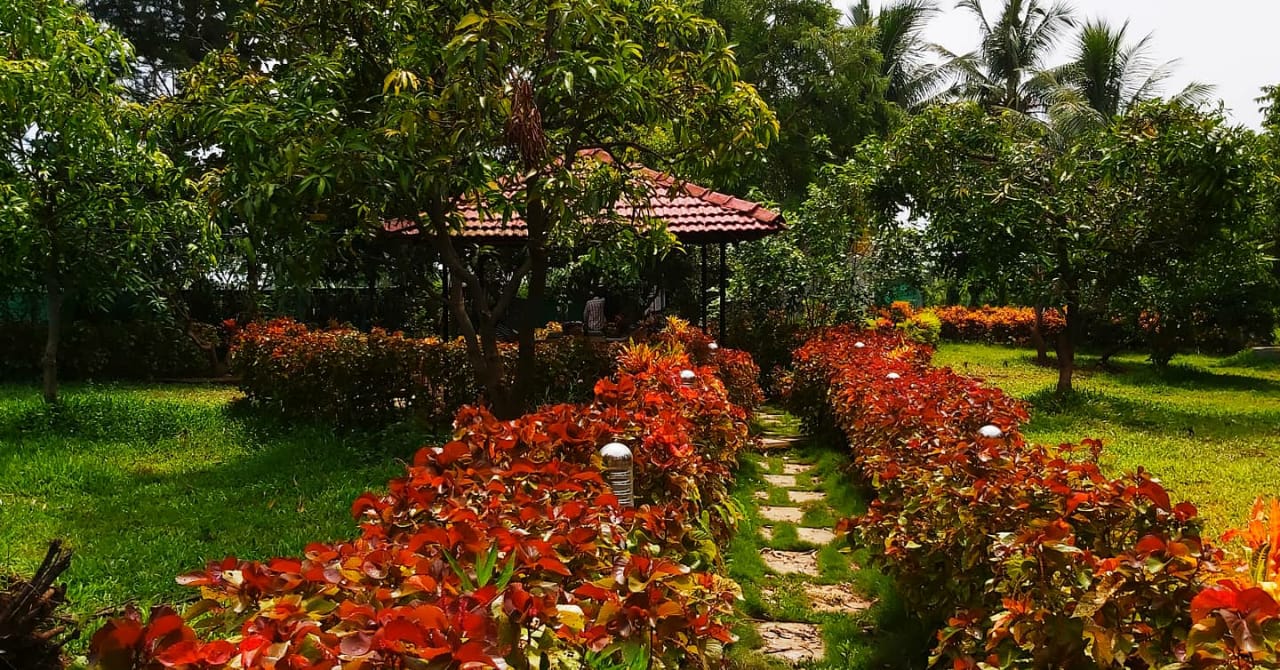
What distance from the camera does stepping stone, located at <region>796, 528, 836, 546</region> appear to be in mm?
5234

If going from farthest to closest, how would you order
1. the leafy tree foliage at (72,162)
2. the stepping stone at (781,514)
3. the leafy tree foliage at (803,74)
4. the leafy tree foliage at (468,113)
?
the leafy tree foliage at (803,74) → the leafy tree foliage at (72,162) → the stepping stone at (781,514) → the leafy tree foliage at (468,113)

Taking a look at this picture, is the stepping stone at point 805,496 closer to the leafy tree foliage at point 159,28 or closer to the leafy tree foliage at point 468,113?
the leafy tree foliage at point 468,113

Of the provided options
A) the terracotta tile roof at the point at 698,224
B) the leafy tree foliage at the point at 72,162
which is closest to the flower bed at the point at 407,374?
the leafy tree foliage at the point at 72,162

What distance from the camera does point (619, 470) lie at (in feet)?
8.13

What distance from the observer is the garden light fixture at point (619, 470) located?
246 cm

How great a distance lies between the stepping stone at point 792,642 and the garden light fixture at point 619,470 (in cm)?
155

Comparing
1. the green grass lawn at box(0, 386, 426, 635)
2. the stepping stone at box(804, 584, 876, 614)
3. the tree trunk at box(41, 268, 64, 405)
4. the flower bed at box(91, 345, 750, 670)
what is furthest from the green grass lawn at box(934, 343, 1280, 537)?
the tree trunk at box(41, 268, 64, 405)

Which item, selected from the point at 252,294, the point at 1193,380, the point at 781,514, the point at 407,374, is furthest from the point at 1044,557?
the point at 252,294

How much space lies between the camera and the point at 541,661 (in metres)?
1.30

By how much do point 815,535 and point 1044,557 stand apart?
3405 mm

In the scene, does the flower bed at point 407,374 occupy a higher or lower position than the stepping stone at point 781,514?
higher

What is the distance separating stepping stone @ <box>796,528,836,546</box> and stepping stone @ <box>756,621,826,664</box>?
1.31 meters

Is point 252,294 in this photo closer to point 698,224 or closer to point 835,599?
point 698,224

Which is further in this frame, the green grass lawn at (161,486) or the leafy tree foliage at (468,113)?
the leafy tree foliage at (468,113)
